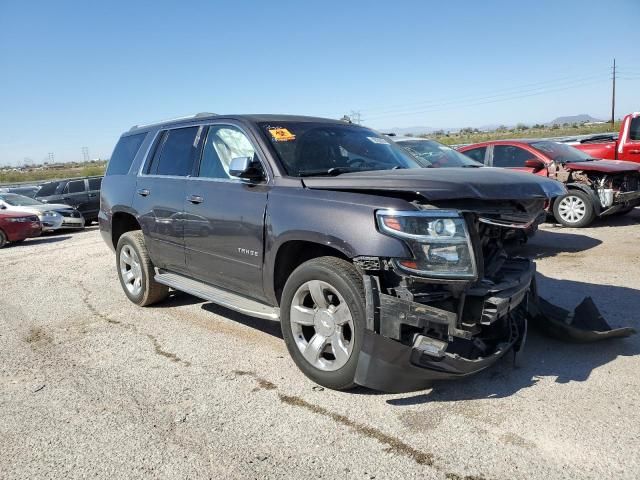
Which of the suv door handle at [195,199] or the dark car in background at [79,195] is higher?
the suv door handle at [195,199]

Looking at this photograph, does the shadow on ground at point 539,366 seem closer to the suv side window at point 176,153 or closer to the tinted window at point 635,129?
the suv side window at point 176,153

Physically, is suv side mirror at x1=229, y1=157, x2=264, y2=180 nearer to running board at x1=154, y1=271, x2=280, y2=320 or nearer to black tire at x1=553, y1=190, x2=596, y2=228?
running board at x1=154, y1=271, x2=280, y2=320

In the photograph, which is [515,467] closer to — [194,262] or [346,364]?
[346,364]

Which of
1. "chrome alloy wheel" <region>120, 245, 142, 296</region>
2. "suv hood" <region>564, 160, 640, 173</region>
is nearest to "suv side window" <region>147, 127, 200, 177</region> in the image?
"chrome alloy wheel" <region>120, 245, 142, 296</region>

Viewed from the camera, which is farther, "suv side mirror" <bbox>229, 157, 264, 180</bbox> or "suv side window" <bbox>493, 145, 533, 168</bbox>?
"suv side window" <bbox>493, 145, 533, 168</bbox>

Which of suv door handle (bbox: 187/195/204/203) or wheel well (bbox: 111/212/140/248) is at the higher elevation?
suv door handle (bbox: 187/195/204/203)

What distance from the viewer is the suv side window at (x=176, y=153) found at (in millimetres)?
4941

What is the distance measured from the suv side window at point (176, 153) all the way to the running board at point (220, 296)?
3.45 ft

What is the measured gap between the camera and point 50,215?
15531 mm

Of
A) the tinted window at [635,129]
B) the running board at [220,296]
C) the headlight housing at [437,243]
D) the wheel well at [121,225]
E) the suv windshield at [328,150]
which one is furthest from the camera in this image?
the tinted window at [635,129]

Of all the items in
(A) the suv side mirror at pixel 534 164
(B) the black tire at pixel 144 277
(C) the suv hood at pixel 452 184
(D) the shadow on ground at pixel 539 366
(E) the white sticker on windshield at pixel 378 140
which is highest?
(E) the white sticker on windshield at pixel 378 140

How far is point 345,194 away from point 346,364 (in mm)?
1119

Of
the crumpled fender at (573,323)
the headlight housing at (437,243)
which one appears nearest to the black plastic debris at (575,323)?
the crumpled fender at (573,323)

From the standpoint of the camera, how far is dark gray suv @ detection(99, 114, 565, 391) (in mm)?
3062
